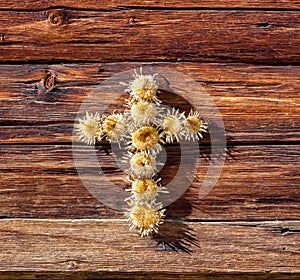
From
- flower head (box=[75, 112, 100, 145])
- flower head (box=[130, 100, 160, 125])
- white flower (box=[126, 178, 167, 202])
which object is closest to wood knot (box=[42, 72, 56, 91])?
flower head (box=[75, 112, 100, 145])

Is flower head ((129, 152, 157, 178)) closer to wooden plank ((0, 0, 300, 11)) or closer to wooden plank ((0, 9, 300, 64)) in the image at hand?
wooden plank ((0, 9, 300, 64))

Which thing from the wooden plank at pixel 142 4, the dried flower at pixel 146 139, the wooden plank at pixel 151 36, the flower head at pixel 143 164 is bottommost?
the flower head at pixel 143 164

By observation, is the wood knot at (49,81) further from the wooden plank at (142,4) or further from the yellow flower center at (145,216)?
the yellow flower center at (145,216)

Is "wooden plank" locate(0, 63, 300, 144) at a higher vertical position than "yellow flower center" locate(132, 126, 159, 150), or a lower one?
higher

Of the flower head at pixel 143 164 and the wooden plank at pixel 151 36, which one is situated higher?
the wooden plank at pixel 151 36

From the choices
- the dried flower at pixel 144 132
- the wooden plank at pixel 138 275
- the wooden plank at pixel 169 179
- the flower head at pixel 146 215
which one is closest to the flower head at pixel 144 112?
the dried flower at pixel 144 132
